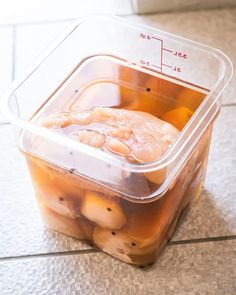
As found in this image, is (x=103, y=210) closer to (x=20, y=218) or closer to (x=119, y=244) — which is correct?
(x=119, y=244)

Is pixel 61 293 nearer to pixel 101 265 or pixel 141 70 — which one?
pixel 101 265

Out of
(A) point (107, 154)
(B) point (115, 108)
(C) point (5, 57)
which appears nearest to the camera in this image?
(A) point (107, 154)

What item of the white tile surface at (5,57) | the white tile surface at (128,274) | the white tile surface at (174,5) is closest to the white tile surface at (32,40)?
the white tile surface at (5,57)

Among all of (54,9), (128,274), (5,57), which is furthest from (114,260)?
(54,9)

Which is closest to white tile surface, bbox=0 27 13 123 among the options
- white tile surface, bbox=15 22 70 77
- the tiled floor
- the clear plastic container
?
white tile surface, bbox=15 22 70 77

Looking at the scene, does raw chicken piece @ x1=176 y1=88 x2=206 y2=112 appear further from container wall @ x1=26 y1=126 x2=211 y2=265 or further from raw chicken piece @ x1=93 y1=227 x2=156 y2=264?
raw chicken piece @ x1=93 y1=227 x2=156 y2=264

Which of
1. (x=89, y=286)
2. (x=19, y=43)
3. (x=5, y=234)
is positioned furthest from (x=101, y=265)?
(x=19, y=43)
